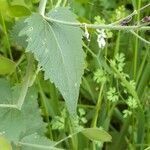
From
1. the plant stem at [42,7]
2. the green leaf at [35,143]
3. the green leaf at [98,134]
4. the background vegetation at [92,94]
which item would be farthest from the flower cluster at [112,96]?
the plant stem at [42,7]

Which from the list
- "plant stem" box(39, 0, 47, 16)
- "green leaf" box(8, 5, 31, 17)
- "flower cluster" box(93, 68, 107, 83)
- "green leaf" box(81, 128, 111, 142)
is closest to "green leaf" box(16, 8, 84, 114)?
"plant stem" box(39, 0, 47, 16)

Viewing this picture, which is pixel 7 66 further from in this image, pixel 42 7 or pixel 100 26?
pixel 100 26

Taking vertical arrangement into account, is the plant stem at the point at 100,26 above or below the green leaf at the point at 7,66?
above

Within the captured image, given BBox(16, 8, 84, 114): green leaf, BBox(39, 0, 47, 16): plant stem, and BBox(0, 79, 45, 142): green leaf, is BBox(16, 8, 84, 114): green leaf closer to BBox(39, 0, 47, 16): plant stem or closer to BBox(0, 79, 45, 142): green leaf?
BBox(39, 0, 47, 16): plant stem

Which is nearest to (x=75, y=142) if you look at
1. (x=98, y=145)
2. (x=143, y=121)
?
(x=98, y=145)

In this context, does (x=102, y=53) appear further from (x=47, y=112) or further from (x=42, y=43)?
(x=42, y=43)

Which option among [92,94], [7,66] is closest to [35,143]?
[7,66]

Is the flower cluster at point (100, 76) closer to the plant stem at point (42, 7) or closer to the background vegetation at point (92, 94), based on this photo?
the background vegetation at point (92, 94)
